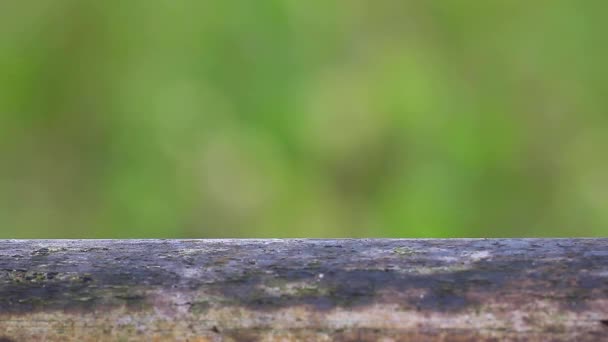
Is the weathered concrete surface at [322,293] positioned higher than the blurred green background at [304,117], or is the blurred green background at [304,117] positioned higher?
the blurred green background at [304,117]

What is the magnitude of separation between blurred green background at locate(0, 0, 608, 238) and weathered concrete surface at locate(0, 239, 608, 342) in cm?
192

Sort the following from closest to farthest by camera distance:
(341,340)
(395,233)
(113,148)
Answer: (341,340), (395,233), (113,148)

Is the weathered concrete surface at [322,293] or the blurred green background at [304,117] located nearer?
the weathered concrete surface at [322,293]

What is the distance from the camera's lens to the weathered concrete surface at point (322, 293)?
1.96 ft

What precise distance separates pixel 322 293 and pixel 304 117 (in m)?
2.13

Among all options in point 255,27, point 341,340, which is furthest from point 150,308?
point 255,27

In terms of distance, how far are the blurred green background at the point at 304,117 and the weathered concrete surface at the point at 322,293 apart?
1.92 meters

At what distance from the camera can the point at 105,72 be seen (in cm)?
284

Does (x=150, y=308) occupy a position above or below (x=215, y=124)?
below

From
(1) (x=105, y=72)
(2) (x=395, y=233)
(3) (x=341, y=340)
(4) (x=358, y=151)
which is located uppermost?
(1) (x=105, y=72)

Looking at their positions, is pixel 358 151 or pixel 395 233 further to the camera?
pixel 358 151

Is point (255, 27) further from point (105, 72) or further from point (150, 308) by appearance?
point (150, 308)

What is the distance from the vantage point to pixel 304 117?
9.00 feet

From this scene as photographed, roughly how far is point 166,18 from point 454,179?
806 millimetres
